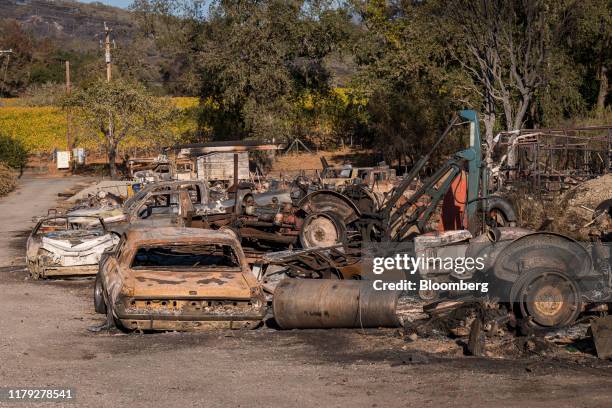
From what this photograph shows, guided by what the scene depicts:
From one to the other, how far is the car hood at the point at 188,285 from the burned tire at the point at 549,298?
10.9 feet

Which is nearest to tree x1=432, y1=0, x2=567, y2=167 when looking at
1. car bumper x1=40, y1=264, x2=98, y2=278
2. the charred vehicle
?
the charred vehicle

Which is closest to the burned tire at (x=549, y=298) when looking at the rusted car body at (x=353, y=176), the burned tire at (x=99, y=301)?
the burned tire at (x=99, y=301)

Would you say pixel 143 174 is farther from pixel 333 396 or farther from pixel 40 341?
pixel 333 396

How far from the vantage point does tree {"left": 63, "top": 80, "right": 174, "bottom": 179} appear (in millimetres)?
48469

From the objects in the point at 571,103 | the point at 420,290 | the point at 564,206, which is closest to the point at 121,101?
the point at 571,103

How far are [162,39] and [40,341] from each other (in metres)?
45.5

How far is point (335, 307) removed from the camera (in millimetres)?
10828

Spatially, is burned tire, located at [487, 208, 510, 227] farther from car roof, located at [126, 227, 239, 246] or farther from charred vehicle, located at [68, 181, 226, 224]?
charred vehicle, located at [68, 181, 226, 224]

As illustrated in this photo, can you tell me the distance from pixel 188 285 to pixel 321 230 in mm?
5810

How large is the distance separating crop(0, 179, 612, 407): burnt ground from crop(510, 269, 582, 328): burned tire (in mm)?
1054

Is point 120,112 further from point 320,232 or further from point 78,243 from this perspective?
Result: point 320,232

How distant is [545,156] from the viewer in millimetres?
27906

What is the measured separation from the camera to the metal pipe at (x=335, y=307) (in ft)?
35.3

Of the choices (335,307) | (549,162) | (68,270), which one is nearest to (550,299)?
(335,307)
